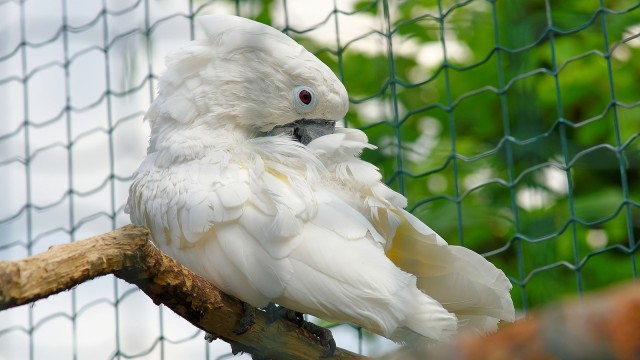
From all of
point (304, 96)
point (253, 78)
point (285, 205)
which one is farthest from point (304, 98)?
point (285, 205)

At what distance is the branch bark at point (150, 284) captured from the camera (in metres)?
1.22

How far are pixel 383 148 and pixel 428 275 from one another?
2.57ft

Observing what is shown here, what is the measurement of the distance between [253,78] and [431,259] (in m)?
0.59

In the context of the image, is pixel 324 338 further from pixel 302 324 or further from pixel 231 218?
pixel 231 218

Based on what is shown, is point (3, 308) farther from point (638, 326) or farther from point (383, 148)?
point (383, 148)

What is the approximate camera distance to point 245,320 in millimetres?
1591

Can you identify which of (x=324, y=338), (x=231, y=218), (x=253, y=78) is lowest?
(x=324, y=338)

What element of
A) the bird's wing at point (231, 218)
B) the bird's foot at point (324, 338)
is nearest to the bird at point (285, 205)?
the bird's wing at point (231, 218)

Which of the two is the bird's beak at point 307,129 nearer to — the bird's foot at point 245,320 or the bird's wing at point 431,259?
the bird's wing at point 431,259

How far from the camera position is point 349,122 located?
3090mm

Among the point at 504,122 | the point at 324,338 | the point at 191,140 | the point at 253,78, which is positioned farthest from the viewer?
the point at 504,122

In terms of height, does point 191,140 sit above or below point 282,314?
above

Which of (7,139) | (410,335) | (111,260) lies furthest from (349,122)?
(111,260)

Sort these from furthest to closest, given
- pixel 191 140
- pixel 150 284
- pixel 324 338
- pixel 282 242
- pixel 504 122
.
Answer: pixel 504 122 < pixel 191 140 < pixel 324 338 < pixel 282 242 < pixel 150 284
